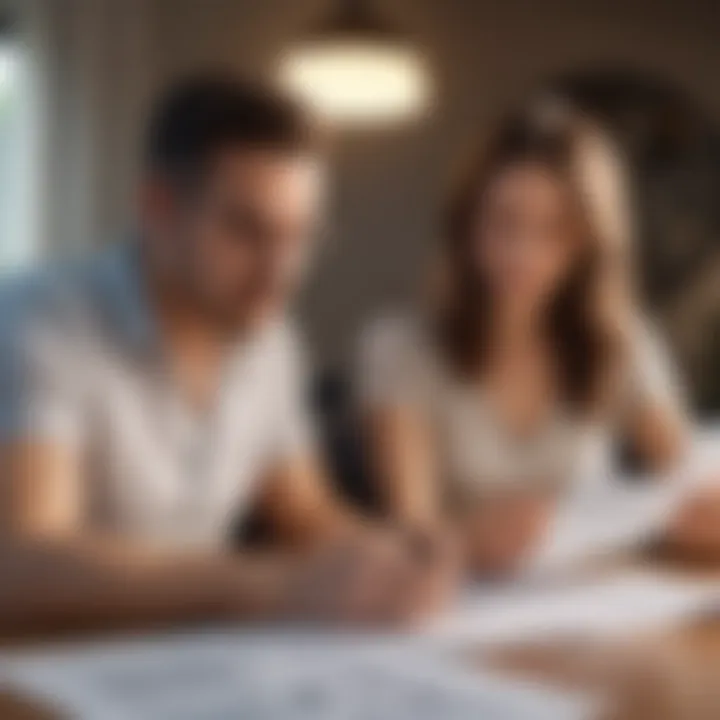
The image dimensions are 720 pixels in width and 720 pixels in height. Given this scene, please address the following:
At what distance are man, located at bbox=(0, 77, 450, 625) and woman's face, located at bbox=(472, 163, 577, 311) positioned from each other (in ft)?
0.45

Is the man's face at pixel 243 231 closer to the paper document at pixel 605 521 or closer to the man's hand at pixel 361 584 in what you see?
the man's hand at pixel 361 584

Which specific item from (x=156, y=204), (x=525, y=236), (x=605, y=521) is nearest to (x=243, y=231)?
(x=156, y=204)

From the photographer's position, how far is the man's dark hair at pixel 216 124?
1.02m

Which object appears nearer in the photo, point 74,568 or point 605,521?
point 74,568

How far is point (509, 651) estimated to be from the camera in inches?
41.3

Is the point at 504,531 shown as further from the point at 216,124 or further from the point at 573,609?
the point at 216,124

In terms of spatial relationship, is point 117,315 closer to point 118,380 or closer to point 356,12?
point 118,380

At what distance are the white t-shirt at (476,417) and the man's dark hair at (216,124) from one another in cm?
15

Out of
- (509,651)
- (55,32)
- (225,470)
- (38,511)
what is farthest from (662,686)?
(55,32)

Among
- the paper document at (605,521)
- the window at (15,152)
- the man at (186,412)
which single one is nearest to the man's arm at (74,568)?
the man at (186,412)

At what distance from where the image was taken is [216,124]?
1025 mm

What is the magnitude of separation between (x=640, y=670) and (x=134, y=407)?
1.28 feet

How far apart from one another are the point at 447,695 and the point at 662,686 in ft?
0.52

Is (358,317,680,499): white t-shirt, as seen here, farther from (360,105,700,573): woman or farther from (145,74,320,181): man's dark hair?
(145,74,320,181): man's dark hair
